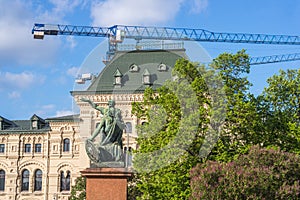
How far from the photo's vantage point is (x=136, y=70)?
182 ft

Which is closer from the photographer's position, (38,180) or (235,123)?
(235,123)

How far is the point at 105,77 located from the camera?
5603 cm

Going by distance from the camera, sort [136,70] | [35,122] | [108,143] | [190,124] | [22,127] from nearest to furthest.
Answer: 1. [108,143]
2. [190,124]
3. [136,70]
4. [35,122]
5. [22,127]

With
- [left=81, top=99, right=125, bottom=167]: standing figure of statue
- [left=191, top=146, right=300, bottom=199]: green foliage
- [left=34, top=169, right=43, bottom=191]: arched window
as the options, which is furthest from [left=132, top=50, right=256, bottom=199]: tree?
[left=34, top=169, right=43, bottom=191]: arched window

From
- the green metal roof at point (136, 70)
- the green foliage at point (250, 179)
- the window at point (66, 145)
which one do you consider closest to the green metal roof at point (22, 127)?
the window at point (66, 145)

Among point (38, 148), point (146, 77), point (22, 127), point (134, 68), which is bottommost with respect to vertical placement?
point (38, 148)

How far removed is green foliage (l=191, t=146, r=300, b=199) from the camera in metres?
24.3

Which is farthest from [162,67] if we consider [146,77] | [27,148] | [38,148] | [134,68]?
[27,148]

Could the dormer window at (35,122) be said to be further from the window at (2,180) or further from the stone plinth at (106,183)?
the stone plinth at (106,183)

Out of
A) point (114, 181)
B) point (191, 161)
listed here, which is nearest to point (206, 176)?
point (191, 161)

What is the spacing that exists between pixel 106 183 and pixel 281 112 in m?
15.8

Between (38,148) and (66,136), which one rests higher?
(66,136)

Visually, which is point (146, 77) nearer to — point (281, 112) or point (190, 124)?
point (281, 112)

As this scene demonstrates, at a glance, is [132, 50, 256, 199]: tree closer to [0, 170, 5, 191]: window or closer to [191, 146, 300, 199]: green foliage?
[191, 146, 300, 199]: green foliage
